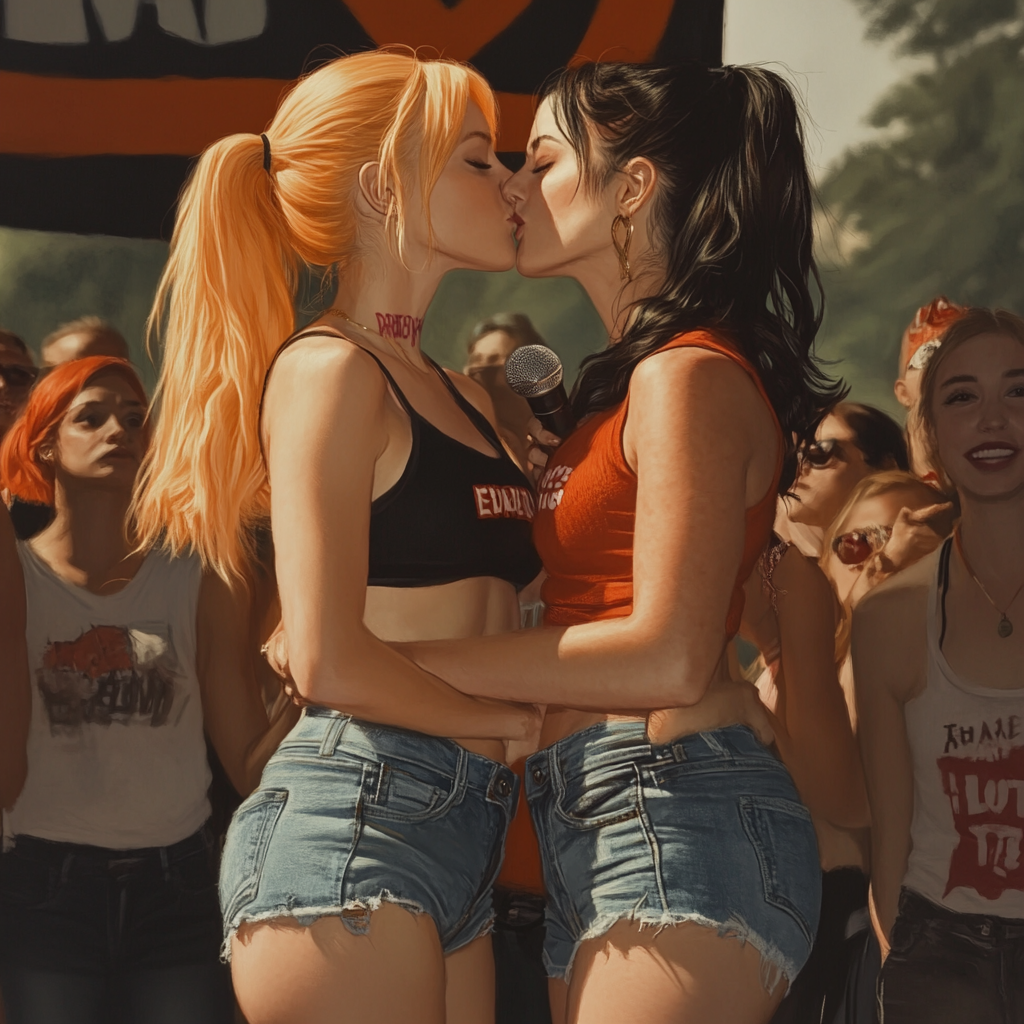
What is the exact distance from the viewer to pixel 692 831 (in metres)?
1.33

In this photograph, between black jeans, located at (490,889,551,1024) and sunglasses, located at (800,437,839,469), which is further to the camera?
sunglasses, located at (800,437,839,469)

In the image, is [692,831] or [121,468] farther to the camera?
[121,468]

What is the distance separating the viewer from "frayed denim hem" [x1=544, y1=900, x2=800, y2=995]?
1.29 metres

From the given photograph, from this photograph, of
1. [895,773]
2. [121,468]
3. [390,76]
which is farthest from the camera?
[121,468]

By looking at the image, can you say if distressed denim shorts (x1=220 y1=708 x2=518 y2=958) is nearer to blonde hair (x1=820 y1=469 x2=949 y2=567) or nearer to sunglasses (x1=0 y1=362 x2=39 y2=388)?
blonde hair (x1=820 y1=469 x2=949 y2=567)

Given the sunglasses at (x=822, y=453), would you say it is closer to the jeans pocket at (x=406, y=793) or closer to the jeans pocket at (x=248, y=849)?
the jeans pocket at (x=406, y=793)

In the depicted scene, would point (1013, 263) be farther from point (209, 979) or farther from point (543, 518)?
point (209, 979)

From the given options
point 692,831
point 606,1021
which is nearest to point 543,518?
point 692,831

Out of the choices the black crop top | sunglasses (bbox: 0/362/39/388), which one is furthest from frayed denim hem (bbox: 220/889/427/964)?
sunglasses (bbox: 0/362/39/388)

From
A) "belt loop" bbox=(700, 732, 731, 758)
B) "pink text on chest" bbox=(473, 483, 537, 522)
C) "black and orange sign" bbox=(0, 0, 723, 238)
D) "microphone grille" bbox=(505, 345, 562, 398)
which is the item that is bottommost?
"belt loop" bbox=(700, 732, 731, 758)

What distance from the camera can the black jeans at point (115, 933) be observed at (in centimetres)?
194

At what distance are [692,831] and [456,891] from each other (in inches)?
11.5

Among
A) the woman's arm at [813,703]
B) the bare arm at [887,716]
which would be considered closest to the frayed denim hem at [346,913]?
the woman's arm at [813,703]

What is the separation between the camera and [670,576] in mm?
1348
